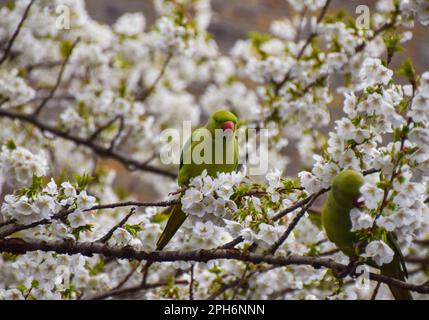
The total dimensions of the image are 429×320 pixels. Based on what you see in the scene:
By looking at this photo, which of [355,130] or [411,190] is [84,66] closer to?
[355,130]

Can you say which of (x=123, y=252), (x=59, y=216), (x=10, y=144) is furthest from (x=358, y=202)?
(x=10, y=144)

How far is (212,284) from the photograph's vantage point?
2094 mm

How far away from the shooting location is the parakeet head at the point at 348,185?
1.39 metres

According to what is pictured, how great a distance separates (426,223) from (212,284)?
3.05ft

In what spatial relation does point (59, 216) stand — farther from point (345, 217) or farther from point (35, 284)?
point (345, 217)

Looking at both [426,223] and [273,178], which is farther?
[273,178]

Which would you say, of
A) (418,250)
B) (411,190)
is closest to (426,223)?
(411,190)

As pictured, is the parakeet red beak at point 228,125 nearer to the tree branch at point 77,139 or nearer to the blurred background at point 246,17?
the tree branch at point 77,139

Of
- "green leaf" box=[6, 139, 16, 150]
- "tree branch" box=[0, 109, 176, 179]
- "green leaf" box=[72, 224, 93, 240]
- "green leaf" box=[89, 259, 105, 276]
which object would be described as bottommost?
"green leaf" box=[72, 224, 93, 240]

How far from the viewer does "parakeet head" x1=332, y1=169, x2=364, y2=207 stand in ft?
4.57

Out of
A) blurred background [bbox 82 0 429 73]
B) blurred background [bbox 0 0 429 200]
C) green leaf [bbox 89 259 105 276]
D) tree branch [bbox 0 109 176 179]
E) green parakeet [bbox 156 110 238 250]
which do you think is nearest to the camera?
green parakeet [bbox 156 110 238 250]

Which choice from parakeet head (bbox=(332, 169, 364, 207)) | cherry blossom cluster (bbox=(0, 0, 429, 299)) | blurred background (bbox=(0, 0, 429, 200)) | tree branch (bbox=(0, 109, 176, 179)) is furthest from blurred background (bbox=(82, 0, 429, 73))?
parakeet head (bbox=(332, 169, 364, 207))

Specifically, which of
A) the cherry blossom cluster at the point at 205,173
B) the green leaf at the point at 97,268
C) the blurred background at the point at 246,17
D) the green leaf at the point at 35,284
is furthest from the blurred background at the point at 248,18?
the green leaf at the point at 35,284

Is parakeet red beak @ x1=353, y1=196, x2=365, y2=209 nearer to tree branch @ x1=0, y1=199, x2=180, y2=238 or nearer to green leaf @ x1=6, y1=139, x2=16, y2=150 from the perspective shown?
tree branch @ x1=0, y1=199, x2=180, y2=238
